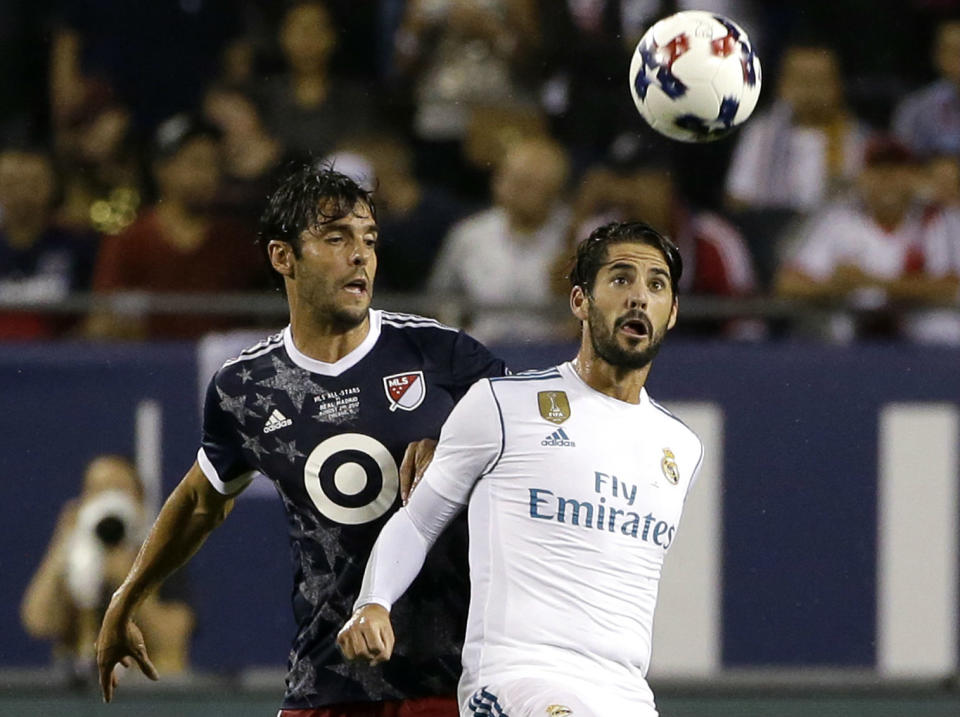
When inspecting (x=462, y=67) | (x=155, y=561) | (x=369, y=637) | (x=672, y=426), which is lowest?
(x=369, y=637)

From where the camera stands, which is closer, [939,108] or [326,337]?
[326,337]

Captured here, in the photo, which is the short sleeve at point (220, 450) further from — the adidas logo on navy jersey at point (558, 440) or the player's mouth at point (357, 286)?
the adidas logo on navy jersey at point (558, 440)

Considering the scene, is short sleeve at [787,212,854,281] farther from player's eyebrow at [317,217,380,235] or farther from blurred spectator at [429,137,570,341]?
player's eyebrow at [317,217,380,235]

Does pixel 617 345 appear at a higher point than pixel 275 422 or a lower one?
higher

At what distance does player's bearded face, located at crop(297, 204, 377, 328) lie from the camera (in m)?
4.73

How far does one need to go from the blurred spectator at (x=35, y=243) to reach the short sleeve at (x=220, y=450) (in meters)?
3.85

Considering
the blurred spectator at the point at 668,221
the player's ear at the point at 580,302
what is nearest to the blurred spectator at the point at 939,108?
the blurred spectator at the point at 668,221

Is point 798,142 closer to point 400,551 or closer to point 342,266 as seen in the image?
point 342,266

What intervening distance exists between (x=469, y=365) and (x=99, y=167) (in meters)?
5.08

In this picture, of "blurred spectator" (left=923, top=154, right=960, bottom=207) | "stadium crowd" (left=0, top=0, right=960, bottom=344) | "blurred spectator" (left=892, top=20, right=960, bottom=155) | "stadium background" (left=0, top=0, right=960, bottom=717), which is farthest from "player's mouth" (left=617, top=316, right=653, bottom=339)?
"blurred spectator" (left=892, top=20, right=960, bottom=155)

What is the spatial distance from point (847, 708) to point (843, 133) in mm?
3158

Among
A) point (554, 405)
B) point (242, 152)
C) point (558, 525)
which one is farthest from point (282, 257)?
point (242, 152)

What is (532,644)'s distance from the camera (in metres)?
4.27

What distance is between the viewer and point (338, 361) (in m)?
4.81
